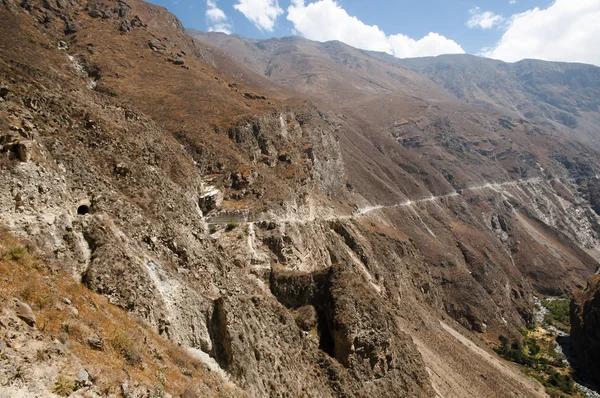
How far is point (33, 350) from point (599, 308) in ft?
268

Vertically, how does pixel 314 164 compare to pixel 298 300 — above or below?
above

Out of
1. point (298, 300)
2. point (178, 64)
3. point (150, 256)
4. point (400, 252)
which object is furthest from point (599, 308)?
point (178, 64)

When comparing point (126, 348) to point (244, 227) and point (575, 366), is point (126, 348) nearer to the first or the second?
point (244, 227)

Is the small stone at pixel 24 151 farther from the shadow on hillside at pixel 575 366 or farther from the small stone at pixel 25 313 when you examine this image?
the shadow on hillside at pixel 575 366

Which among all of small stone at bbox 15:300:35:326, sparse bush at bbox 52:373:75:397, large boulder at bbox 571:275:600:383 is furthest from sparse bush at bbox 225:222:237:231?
large boulder at bbox 571:275:600:383

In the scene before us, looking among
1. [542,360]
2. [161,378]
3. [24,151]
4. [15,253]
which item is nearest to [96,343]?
[161,378]

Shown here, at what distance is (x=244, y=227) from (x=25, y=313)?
29.4 metres

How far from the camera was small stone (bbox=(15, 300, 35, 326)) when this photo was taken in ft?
28.9

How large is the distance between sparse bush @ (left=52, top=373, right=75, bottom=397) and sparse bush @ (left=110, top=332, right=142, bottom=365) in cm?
230

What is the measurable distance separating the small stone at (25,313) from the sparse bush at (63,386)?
1.64m

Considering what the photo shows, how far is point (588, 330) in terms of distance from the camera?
64062mm

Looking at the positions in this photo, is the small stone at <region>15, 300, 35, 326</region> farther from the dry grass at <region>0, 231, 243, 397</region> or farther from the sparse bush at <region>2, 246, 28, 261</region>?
the sparse bush at <region>2, 246, 28, 261</region>

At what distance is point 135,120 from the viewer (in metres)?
35.1

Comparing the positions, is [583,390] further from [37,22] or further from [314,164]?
[37,22]
